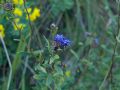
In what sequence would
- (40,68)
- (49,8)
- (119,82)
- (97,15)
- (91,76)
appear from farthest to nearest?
(97,15) < (49,8) < (91,76) < (119,82) < (40,68)

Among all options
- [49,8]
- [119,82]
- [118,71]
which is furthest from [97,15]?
[119,82]

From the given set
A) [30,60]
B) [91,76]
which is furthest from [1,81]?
[91,76]

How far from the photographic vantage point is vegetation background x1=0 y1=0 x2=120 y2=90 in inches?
61.9

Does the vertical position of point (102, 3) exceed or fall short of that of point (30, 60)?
it exceeds it

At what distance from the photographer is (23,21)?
6.76 feet

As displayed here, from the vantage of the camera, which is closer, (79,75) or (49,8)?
(79,75)

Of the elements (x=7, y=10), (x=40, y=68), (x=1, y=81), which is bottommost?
(x=1, y=81)

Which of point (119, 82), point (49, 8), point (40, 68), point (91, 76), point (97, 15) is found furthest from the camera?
point (97, 15)

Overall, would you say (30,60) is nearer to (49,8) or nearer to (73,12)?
(49,8)

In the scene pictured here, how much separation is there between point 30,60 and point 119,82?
527 millimetres

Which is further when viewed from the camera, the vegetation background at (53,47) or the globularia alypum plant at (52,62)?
the vegetation background at (53,47)

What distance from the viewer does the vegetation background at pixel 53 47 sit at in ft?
5.16

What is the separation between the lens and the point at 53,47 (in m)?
1.43

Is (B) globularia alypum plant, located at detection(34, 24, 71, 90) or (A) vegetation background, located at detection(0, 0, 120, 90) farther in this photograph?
(A) vegetation background, located at detection(0, 0, 120, 90)
